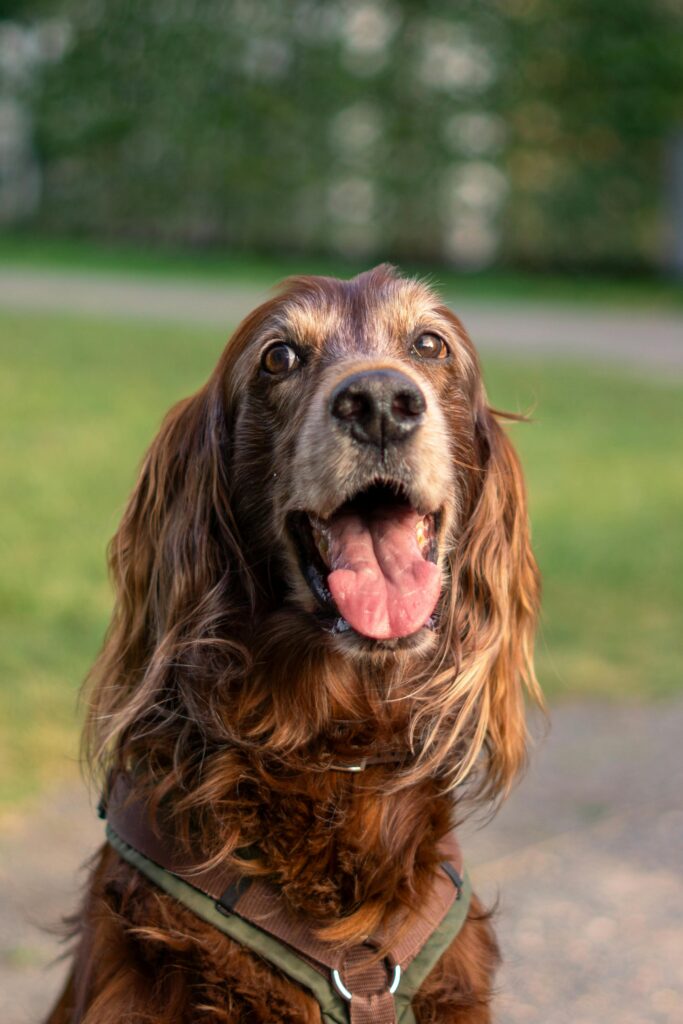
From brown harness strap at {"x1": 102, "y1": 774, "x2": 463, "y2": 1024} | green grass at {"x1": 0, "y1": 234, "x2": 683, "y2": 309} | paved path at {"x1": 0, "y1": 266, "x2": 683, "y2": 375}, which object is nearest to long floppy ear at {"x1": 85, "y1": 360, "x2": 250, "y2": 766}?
brown harness strap at {"x1": 102, "y1": 774, "x2": 463, "y2": 1024}

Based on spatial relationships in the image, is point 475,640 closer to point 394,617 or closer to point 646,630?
point 394,617

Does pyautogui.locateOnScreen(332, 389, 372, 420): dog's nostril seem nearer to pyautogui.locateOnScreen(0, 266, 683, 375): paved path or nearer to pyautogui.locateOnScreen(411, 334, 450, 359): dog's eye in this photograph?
pyautogui.locateOnScreen(411, 334, 450, 359): dog's eye

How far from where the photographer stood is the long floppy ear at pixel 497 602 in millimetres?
2814

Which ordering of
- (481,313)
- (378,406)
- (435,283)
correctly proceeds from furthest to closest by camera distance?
(481,313) → (435,283) → (378,406)

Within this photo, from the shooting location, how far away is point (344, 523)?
2666 millimetres

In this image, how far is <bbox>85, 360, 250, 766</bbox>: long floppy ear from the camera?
2672mm

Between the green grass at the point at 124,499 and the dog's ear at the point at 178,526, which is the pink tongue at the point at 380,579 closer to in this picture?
the dog's ear at the point at 178,526

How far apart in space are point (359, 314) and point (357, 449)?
1.32 ft

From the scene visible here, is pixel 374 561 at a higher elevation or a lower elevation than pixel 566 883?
higher

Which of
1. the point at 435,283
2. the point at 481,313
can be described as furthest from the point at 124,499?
the point at 481,313

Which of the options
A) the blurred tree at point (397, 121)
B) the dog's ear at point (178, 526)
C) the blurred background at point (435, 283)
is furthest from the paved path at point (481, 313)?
the dog's ear at point (178, 526)

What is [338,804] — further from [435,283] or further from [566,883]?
[566,883]

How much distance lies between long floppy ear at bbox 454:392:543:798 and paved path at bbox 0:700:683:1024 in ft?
2.31

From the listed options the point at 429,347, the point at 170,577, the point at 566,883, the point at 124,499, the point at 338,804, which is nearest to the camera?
the point at 338,804
